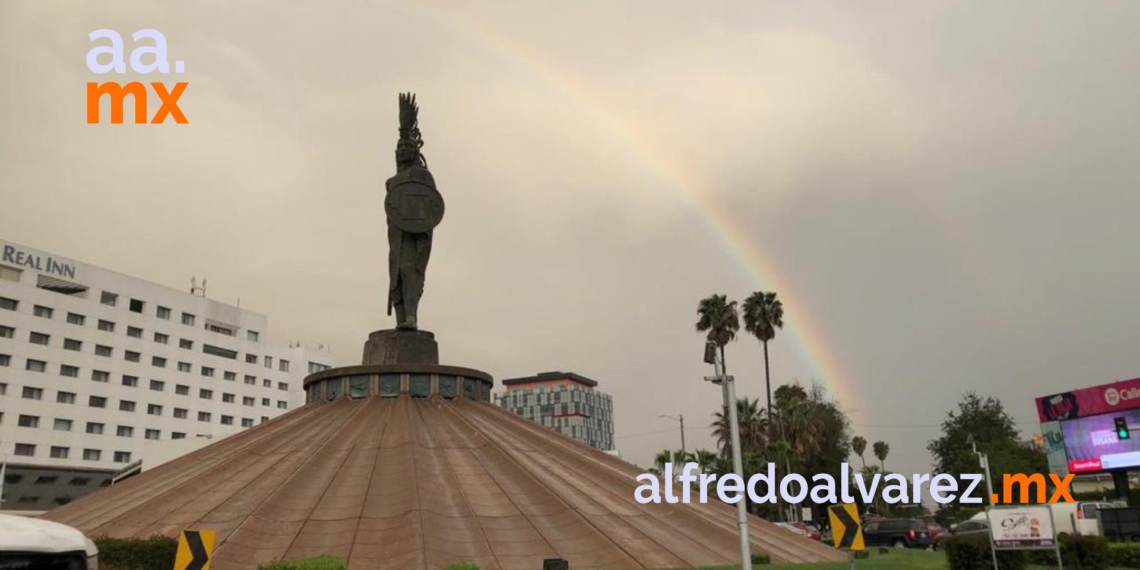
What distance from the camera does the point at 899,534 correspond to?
127 ft

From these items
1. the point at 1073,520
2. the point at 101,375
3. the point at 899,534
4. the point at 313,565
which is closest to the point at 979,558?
the point at 1073,520

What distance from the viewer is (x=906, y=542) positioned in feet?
125

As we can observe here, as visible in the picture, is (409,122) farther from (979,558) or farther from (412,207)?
(979,558)

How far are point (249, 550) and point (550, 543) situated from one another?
259 inches

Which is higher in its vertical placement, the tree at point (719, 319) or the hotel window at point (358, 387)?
the tree at point (719, 319)

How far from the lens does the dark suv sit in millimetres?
38031

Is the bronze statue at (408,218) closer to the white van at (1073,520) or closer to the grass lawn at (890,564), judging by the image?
the grass lawn at (890,564)

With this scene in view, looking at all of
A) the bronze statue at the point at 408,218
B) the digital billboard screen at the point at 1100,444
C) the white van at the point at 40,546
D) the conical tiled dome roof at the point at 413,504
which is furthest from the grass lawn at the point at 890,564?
the digital billboard screen at the point at 1100,444

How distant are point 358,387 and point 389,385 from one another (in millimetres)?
1177

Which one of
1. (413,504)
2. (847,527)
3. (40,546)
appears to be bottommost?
(847,527)

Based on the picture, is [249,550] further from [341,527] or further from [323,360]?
[323,360]

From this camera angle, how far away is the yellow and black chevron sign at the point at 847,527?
13328 mm

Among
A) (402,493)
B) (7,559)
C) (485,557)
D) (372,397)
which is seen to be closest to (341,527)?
(402,493)

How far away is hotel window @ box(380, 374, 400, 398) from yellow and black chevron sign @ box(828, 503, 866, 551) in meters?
17.4
